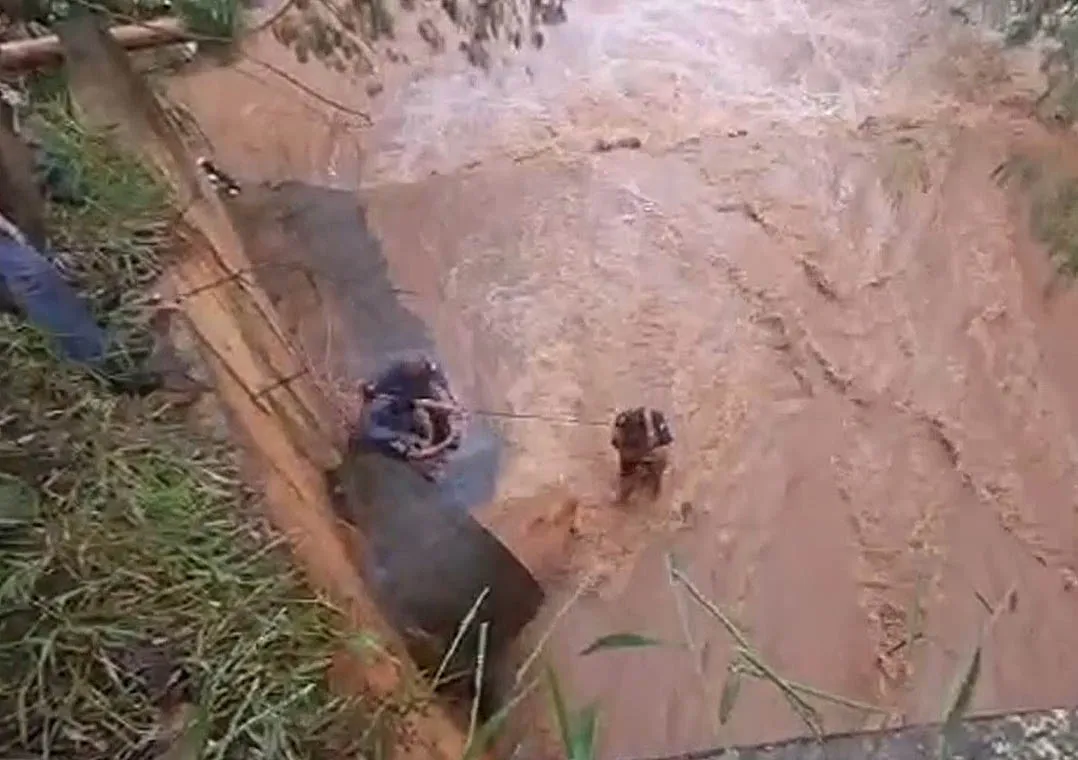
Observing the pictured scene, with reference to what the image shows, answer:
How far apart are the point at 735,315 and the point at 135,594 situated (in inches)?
46.1

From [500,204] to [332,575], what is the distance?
104 centimetres

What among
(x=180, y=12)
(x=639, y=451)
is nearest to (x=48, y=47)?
(x=180, y=12)

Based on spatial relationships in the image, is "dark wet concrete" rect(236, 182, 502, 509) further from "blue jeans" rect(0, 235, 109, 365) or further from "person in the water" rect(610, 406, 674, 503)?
"blue jeans" rect(0, 235, 109, 365)

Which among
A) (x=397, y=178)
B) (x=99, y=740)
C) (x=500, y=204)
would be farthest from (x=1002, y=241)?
(x=99, y=740)

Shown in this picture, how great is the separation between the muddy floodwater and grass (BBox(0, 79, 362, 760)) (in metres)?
0.49

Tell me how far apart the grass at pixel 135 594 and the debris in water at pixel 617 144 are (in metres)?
1.03

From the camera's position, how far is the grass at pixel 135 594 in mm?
1403

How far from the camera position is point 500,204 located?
2.60 m

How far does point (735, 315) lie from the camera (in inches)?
96.0

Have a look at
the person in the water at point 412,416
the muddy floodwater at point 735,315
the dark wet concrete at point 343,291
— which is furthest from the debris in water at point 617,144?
the person in the water at point 412,416

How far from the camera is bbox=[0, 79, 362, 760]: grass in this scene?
1.40 metres

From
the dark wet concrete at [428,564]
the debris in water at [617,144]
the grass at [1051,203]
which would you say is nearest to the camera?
the dark wet concrete at [428,564]

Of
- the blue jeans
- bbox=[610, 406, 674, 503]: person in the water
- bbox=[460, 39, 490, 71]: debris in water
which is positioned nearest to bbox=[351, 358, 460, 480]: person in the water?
bbox=[610, 406, 674, 503]: person in the water

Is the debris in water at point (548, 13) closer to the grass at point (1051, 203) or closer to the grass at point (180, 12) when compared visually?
the grass at point (180, 12)
